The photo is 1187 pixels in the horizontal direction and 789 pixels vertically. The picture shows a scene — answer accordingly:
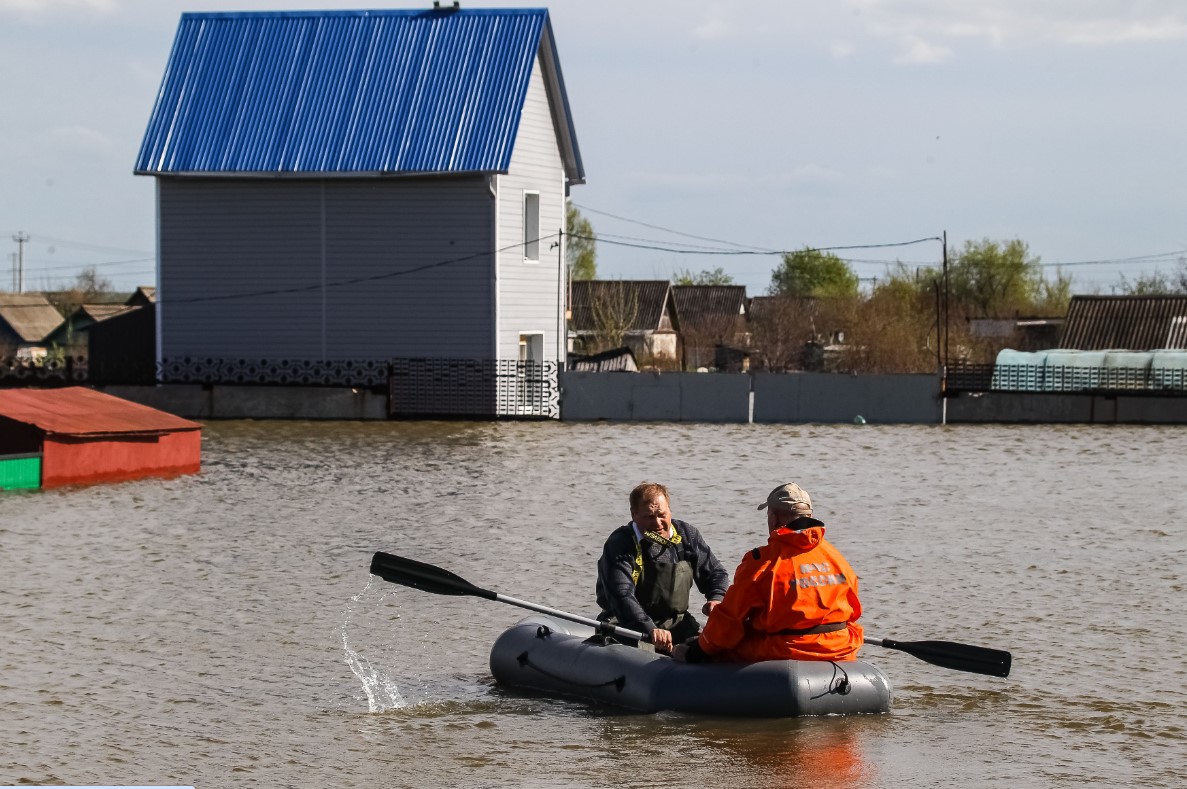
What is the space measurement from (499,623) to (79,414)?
540 inches

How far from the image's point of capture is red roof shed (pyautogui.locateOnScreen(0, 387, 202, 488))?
80.0 feet

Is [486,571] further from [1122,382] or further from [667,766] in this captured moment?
[1122,382]

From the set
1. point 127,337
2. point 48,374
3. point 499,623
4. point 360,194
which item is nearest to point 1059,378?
point 360,194

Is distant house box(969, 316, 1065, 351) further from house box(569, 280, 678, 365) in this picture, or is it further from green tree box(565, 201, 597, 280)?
green tree box(565, 201, 597, 280)

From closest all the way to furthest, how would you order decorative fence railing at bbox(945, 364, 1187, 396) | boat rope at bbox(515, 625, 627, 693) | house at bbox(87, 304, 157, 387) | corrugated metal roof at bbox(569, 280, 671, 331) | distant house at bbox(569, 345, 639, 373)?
boat rope at bbox(515, 625, 627, 693)
house at bbox(87, 304, 157, 387)
decorative fence railing at bbox(945, 364, 1187, 396)
distant house at bbox(569, 345, 639, 373)
corrugated metal roof at bbox(569, 280, 671, 331)

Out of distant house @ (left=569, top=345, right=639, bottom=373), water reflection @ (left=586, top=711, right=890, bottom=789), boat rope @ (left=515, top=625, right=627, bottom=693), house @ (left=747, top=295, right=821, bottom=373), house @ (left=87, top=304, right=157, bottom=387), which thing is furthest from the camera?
house @ (left=747, top=295, right=821, bottom=373)

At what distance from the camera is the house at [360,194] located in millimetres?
38625

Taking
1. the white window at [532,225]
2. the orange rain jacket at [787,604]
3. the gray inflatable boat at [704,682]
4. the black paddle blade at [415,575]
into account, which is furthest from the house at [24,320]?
the orange rain jacket at [787,604]

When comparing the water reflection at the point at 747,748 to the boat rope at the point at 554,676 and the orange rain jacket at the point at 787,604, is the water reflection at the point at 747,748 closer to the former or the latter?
the boat rope at the point at 554,676

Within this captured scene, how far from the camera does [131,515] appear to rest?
21.4 m

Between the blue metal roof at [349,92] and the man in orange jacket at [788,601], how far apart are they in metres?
28.5

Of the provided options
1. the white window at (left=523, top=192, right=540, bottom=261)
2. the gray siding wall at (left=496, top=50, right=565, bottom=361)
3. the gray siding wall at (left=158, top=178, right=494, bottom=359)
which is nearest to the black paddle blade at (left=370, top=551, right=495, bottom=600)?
the gray siding wall at (left=158, top=178, right=494, bottom=359)

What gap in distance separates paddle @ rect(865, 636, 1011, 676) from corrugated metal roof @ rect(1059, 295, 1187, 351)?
48.3m

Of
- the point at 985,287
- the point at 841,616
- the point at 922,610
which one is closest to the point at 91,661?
the point at 841,616
